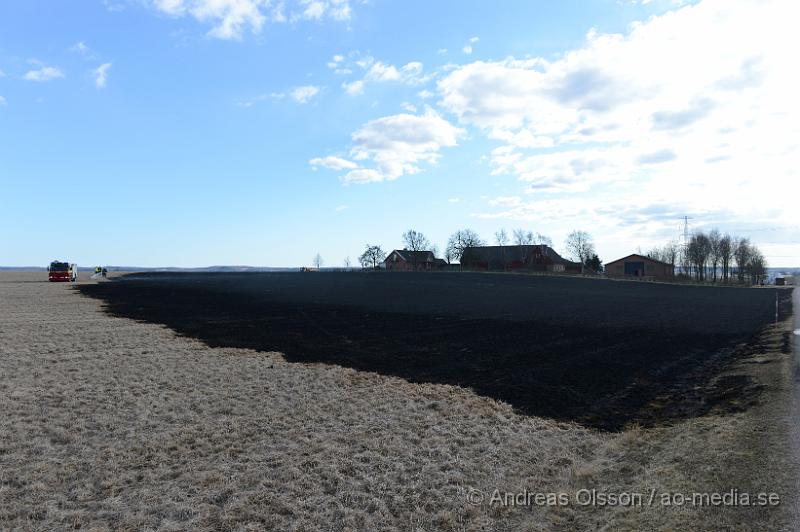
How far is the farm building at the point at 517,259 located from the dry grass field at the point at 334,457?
10454 cm

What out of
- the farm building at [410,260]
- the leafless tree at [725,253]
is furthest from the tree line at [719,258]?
the farm building at [410,260]

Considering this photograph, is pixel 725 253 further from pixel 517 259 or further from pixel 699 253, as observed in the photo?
pixel 517 259

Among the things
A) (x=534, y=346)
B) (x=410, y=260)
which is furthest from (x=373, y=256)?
(x=534, y=346)

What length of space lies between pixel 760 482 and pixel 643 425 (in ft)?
8.91

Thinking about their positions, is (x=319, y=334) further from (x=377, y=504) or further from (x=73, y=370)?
(x=377, y=504)

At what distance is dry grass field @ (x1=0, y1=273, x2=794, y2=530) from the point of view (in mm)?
4695

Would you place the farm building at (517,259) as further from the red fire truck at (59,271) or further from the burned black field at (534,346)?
the burned black field at (534,346)

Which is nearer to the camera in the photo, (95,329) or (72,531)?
(72,531)

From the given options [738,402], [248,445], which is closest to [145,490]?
[248,445]

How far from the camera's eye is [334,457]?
6.25 meters

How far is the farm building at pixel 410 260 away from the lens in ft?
441

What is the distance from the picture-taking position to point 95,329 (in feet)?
60.2

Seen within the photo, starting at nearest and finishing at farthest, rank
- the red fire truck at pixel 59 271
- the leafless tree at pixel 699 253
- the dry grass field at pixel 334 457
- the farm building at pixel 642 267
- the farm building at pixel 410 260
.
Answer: the dry grass field at pixel 334 457
the red fire truck at pixel 59 271
the farm building at pixel 642 267
the leafless tree at pixel 699 253
the farm building at pixel 410 260

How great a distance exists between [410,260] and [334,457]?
425ft
